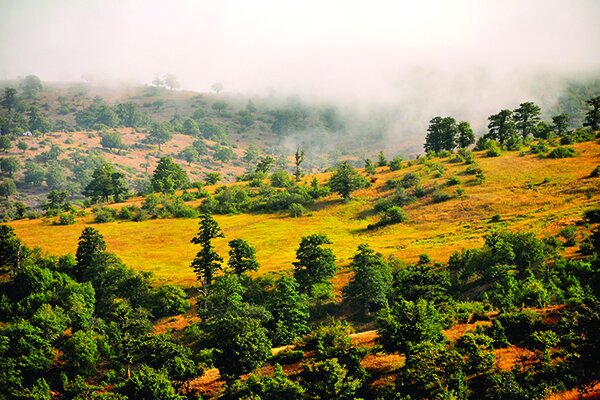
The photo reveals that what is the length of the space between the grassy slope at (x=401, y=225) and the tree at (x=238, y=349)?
116 ft

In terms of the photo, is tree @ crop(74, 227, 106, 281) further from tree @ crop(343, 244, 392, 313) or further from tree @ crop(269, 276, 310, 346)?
tree @ crop(343, 244, 392, 313)

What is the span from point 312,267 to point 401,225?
40111mm

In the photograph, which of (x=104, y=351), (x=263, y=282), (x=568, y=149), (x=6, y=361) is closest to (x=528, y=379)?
(x=263, y=282)

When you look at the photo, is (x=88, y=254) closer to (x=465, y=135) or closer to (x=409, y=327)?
(x=409, y=327)

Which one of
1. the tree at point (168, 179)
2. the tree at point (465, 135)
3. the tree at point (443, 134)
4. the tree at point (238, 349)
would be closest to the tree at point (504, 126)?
the tree at point (465, 135)

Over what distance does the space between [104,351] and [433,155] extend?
401 feet

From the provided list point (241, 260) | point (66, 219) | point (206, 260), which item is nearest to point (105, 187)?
point (66, 219)

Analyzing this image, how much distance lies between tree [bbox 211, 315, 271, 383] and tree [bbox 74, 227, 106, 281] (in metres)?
49.3

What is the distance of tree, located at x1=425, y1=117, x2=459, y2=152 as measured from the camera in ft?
534

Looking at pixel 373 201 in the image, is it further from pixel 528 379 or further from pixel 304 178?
pixel 528 379

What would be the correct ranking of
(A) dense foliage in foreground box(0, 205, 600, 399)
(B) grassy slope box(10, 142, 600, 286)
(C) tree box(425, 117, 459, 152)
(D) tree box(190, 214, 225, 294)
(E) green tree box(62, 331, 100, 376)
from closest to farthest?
(A) dense foliage in foreground box(0, 205, 600, 399) < (E) green tree box(62, 331, 100, 376) < (D) tree box(190, 214, 225, 294) < (B) grassy slope box(10, 142, 600, 286) < (C) tree box(425, 117, 459, 152)

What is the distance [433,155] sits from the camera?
526 ft

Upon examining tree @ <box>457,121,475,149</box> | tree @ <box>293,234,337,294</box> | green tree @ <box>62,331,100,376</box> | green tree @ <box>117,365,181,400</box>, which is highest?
tree @ <box>457,121,475,149</box>

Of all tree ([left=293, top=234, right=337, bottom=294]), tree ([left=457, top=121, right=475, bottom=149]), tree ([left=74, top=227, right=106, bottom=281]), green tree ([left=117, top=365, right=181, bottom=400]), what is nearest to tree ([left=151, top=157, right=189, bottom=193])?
tree ([left=74, top=227, right=106, bottom=281])
